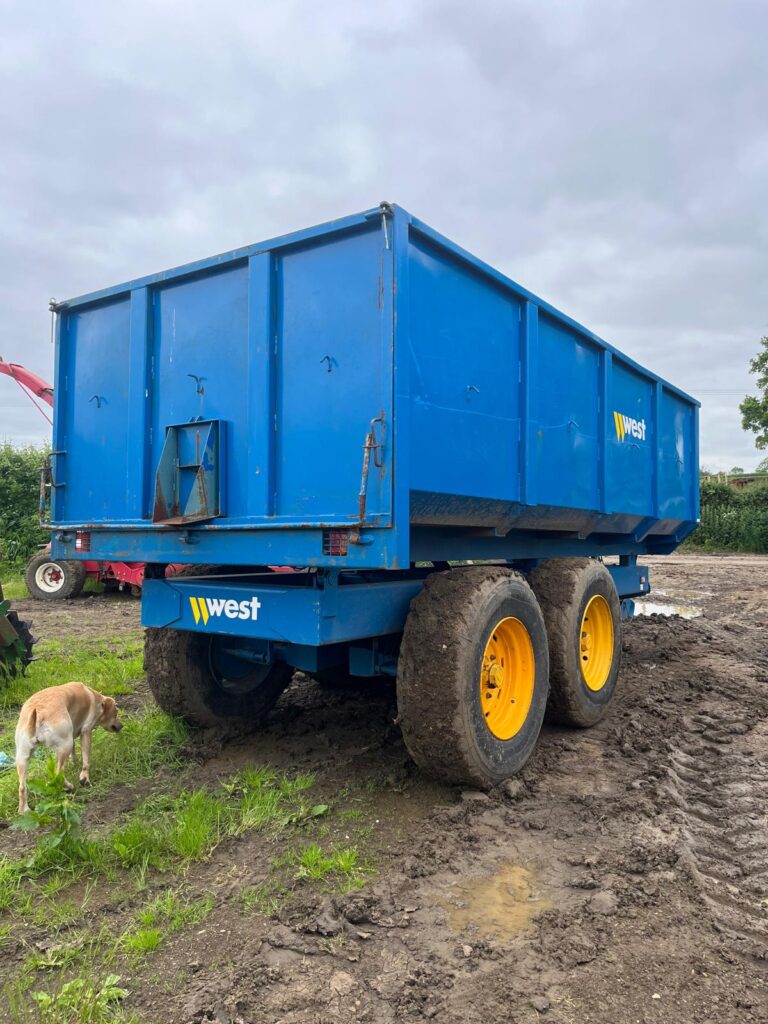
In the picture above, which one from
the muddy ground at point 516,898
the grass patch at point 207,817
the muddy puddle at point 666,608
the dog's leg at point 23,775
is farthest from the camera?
the muddy puddle at point 666,608

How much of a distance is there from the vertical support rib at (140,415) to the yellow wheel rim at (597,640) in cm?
327

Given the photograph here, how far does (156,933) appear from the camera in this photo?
8.70 ft

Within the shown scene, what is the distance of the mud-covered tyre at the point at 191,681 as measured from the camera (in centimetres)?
473

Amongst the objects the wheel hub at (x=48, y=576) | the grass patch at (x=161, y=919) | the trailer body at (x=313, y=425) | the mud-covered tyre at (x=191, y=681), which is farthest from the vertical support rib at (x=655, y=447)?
the wheel hub at (x=48, y=576)

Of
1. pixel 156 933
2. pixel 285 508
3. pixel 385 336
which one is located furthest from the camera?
pixel 285 508

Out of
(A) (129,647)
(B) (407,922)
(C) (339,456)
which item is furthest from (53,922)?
(A) (129,647)

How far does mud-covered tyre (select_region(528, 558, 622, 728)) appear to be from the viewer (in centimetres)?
489

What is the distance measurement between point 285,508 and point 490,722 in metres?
1.63

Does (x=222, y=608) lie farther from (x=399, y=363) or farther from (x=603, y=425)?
(x=603, y=425)

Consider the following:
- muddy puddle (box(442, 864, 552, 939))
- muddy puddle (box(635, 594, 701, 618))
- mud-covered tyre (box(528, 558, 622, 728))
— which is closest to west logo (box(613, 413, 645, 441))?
mud-covered tyre (box(528, 558, 622, 728))

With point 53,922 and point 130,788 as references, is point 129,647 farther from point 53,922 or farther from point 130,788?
point 53,922

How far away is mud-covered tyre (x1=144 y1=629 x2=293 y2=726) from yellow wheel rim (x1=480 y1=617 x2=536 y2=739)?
181 centimetres

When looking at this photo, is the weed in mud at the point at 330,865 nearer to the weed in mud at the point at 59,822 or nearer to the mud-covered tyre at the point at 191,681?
the weed in mud at the point at 59,822

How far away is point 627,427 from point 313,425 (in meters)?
3.60
